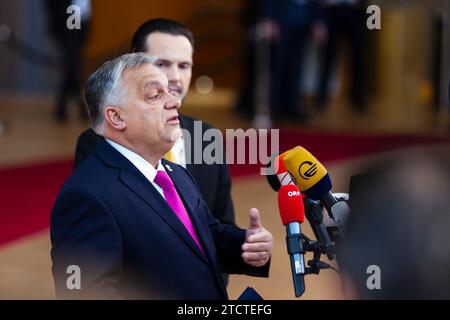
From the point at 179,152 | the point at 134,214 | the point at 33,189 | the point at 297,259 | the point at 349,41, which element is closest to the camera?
the point at 297,259

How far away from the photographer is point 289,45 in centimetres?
883

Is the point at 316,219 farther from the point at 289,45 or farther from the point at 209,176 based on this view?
the point at 289,45

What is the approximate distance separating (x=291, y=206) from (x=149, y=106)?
34 centimetres

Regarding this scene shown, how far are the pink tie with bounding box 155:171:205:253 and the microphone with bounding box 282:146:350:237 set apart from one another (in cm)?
25

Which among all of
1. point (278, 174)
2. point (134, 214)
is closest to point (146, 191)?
point (134, 214)

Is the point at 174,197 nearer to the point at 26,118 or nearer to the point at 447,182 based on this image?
the point at 447,182

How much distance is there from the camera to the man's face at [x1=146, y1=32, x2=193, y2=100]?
100 inches

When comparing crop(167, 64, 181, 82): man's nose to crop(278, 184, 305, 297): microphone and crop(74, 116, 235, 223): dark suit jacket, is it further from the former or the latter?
crop(278, 184, 305, 297): microphone

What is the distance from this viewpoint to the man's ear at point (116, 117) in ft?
6.35

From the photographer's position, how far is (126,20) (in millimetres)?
11289

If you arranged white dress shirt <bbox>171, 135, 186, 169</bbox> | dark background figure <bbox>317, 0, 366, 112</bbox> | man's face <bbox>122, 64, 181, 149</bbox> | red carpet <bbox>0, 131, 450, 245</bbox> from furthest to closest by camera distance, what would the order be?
dark background figure <bbox>317, 0, 366, 112</bbox>
red carpet <bbox>0, 131, 450, 245</bbox>
white dress shirt <bbox>171, 135, 186, 169</bbox>
man's face <bbox>122, 64, 181, 149</bbox>

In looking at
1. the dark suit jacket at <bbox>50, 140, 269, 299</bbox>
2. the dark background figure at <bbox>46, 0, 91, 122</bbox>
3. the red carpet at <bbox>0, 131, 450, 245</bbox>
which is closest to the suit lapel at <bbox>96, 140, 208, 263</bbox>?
the dark suit jacket at <bbox>50, 140, 269, 299</bbox>

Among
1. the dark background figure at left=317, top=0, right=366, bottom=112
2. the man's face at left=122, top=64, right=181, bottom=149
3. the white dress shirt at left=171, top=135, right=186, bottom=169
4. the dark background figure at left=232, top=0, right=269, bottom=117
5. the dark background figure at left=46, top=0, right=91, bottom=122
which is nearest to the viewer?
the man's face at left=122, top=64, right=181, bottom=149
